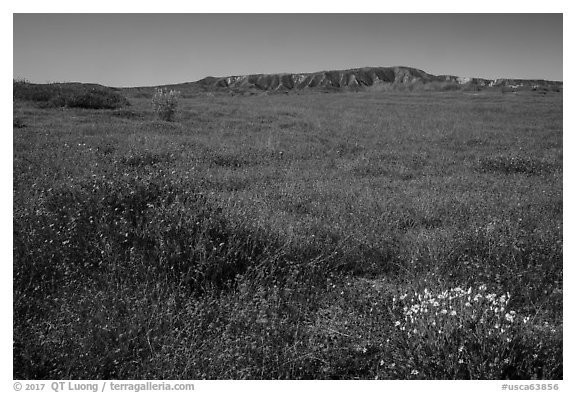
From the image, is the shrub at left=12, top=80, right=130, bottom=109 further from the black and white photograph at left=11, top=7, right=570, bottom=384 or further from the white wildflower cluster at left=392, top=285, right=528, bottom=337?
the white wildflower cluster at left=392, top=285, right=528, bottom=337

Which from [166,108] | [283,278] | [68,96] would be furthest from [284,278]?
[68,96]

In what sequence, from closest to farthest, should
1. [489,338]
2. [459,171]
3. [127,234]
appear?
1. [489,338]
2. [127,234]
3. [459,171]

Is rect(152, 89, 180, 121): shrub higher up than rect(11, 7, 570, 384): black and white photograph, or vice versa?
rect(152, 89, 180, 121): shrub

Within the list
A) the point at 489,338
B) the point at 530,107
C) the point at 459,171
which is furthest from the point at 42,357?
the point at 530,107

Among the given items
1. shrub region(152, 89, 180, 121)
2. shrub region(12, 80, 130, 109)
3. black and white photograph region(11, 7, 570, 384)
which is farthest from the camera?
shrub region(12, 80, 130, 109)

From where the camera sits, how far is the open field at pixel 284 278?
3.04 meters

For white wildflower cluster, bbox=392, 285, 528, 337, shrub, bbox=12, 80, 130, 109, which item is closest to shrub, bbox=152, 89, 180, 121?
shrub, bbox=12, 80, 130, 109

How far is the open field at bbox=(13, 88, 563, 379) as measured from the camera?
3.04 metres

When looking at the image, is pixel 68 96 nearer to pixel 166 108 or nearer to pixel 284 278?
pixel 166 108

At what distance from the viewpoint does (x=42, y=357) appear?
2980 mm

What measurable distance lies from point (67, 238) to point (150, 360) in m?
1.82

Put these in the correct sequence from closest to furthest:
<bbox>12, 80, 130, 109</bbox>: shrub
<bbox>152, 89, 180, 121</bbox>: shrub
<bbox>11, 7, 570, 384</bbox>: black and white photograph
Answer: <bbox>11, 7, 570, 384</bbox>: black and white photograph → <bbox>152, 89, 180, 121</bbox>: shrub → <bbox>12, 80, 130, 109</bbox>: shrub
